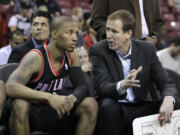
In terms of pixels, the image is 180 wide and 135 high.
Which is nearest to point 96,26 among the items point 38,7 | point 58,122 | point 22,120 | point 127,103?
point 127,103

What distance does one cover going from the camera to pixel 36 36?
16.2 feet

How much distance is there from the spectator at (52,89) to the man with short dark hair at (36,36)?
115cm

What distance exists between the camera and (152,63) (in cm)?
388

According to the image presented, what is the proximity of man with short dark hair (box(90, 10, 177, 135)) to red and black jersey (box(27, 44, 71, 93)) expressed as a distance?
0.38 metres

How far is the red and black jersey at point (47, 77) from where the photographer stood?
343cm

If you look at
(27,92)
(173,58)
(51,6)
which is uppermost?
(51,6)

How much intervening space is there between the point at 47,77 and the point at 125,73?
79 centimetres

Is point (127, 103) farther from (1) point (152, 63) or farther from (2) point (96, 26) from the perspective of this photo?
(2) point (96, 26)

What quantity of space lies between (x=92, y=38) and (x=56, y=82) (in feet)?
15.3

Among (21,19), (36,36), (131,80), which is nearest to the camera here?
(131,80)

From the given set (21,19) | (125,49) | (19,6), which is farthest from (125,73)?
(19,6)

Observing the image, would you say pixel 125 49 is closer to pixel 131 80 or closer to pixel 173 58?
pixel 131 80

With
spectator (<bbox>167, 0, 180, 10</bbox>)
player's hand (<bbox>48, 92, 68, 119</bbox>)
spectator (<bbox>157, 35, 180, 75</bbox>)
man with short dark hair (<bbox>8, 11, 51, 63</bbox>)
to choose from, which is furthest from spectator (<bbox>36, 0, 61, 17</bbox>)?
player's hand (<bbox>48, 92, 68, 119</bbox>)

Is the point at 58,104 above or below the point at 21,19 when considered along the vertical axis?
below
